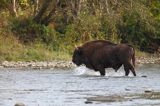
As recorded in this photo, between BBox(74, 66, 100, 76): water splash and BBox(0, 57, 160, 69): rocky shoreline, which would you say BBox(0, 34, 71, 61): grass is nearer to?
BBox(0, 57, 160, 69): rocky shoreline

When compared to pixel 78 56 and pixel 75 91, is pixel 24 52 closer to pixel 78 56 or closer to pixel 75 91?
pixel 78 56

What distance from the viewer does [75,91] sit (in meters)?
19.7

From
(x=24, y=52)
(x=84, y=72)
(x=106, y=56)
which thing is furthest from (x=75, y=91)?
(x=24, y=52)

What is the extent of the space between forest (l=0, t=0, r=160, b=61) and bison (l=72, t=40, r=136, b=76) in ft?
37.1

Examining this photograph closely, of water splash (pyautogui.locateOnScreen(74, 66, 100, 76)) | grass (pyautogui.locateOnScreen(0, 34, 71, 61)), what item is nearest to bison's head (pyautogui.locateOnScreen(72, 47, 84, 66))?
water splash (pyautogui.locateOnScreen(74, 66, 100, 76))

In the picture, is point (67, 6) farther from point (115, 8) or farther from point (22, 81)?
point (22, 81)

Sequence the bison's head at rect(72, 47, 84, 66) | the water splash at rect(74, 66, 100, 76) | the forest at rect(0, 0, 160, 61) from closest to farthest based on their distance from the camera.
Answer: the bison's head at rect(72, 47, 84, 66) < the water splash at rect(74, 66, 100, 76) < the forest at rect(0, 0, 160, 61)

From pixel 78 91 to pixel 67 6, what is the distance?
2461 cm

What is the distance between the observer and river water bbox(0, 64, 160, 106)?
1642 centimetres

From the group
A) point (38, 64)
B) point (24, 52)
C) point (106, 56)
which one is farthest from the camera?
point (24, 52)

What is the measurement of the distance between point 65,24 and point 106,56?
19.0 m

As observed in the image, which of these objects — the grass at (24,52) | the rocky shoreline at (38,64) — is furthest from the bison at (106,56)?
the grass at (24,52)

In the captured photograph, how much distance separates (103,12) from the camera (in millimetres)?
43594

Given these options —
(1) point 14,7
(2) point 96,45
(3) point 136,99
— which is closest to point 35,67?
(2) point 96,45
